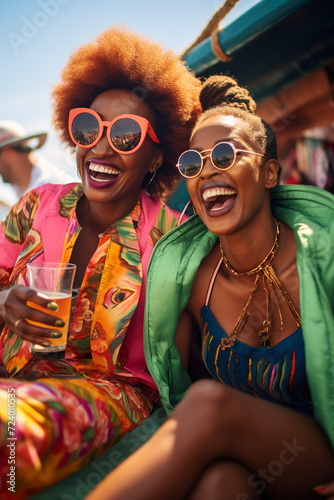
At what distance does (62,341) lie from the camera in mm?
1860

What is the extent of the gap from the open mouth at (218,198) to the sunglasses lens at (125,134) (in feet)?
2.10

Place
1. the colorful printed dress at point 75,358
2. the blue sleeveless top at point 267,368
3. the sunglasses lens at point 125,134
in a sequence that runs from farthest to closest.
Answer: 1. the sunglasses lens at point 125,134
2. the blue sleeveless top at point 267,368
3. the colorful printed dress at point 75,358

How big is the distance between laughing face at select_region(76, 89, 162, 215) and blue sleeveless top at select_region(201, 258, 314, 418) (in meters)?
0.90

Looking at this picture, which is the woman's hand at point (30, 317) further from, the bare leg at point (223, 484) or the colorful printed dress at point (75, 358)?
the bare leg at point (223, 484)

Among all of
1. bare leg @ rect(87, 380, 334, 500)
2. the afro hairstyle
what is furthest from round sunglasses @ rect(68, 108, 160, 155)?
bare leg @ rect(87, 380, 334, 500)

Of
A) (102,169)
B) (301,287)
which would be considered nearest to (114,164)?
(102,169)

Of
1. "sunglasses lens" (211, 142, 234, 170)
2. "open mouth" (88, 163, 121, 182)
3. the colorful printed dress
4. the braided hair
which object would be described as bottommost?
the colorful printed dress

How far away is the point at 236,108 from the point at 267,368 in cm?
120

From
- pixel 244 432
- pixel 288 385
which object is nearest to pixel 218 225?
pixel 288 385

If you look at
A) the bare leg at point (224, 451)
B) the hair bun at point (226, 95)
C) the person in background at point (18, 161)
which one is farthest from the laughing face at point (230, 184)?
the person in background at point (18, 161)

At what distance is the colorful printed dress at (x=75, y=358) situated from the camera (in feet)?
4.68

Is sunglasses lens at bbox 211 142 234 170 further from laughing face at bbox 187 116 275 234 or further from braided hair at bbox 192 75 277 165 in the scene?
braided hair at bbox 192 75 277 165

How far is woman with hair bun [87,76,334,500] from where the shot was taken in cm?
136

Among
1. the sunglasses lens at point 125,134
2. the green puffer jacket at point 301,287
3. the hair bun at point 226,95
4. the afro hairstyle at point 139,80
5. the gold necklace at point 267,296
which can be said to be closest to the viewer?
the green puffer jacket at point 301,287
